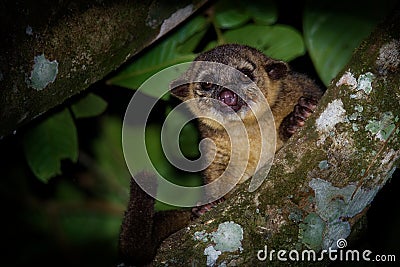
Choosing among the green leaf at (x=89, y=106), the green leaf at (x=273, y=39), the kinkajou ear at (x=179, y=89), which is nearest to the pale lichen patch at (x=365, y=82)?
the green leaf at (x=273, y=39)

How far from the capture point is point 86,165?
16.7ft

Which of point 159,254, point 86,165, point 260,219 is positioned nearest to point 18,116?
point 159,254

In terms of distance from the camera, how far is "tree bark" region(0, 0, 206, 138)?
103 inches

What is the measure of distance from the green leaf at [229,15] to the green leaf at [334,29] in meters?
0.41

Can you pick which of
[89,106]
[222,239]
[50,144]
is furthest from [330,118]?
[50,144]

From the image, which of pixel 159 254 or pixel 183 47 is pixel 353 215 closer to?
pixel 159 254

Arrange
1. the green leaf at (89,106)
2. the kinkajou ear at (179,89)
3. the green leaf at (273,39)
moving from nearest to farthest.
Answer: the kinkajou ear at (179,89)
the green leaf at (273,39)
the green leaf at (89,106)

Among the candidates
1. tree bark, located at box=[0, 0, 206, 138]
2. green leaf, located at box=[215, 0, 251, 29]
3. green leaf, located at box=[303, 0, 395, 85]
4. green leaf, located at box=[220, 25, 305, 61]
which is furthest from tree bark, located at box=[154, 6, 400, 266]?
green leaf, located at box=[215, 0, 251, 29]

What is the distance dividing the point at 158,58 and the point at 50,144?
93 cm

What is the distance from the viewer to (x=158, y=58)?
3.68 metres

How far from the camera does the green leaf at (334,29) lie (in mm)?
3598

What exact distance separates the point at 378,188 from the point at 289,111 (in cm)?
128

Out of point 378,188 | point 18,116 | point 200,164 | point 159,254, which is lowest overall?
point 159,254

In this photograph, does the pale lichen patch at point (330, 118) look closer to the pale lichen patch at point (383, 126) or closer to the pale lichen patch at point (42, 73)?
the pale lichen patch at point (383, 126)
